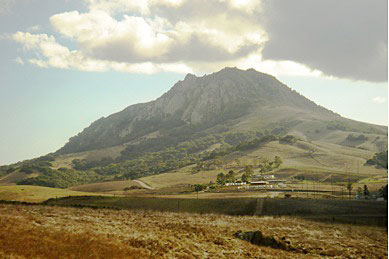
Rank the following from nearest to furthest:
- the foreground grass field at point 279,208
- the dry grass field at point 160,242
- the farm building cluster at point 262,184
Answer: the dry grass field at point 160,242, the foreground grass field at point 279,208, the farm building cluster at point 262,184

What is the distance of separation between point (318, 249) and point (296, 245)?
2.76 metres

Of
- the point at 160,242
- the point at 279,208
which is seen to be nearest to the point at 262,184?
the point at 279,208

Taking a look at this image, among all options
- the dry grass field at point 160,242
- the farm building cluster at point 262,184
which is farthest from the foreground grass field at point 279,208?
the farm building cluster at point 262,184

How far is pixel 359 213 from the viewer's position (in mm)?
82188

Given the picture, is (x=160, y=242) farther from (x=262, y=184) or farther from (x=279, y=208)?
(x=262, y=184)

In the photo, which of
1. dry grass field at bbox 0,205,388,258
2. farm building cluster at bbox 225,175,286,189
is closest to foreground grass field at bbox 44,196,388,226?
dry grass field at bbox 0,205,388,258

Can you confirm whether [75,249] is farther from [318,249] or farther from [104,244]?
[318,249]

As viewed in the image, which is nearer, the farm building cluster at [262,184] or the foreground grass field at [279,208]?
the foreground grass field at [279,208]

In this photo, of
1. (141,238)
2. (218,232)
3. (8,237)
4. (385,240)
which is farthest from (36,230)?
(385,240)

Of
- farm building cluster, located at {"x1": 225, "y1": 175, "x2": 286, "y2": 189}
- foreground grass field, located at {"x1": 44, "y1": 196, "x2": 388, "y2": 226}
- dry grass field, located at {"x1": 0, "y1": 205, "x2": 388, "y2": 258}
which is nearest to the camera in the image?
dry grass field, located at {"x1": 0, "y1": 205, "x2": 388, "y2": 258}

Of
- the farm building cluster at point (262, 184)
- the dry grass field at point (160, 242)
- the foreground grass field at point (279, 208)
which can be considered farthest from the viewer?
the farm building cluster at point (262, 184)

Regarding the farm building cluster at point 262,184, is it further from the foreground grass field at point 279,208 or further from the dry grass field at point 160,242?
the dry grass field at point 160,242

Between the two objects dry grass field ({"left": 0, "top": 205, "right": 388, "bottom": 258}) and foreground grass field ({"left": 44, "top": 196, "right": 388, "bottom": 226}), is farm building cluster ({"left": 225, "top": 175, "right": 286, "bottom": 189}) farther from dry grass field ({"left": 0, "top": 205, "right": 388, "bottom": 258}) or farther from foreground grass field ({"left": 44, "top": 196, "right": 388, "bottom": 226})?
dry grass field ({"left": 0, "top": 205, "right": 388, "bottom": 258})

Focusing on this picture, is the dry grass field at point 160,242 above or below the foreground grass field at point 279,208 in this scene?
above
